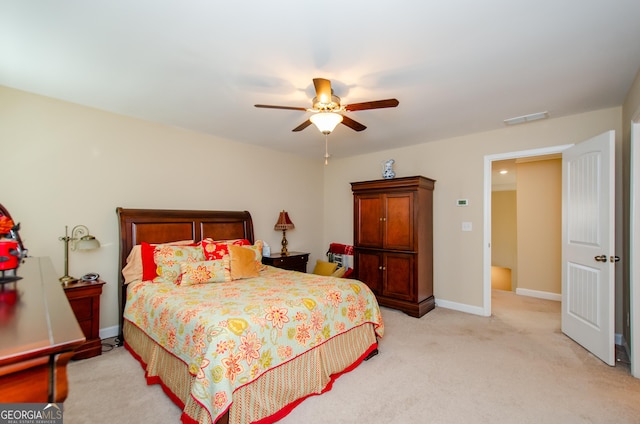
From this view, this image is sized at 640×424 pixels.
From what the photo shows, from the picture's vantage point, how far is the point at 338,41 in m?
1.95

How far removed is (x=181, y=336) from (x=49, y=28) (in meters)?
2.15

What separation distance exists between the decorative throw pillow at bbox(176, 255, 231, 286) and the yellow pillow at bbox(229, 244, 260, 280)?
0.24 feet

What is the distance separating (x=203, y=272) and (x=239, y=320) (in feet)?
4.00

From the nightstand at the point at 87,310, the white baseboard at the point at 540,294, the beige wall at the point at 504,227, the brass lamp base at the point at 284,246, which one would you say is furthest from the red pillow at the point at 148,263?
the beige wall at the point at 504,227

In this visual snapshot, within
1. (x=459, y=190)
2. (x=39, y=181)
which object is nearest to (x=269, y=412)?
(x=39, y=181)

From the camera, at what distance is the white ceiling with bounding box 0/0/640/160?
66.4 inches

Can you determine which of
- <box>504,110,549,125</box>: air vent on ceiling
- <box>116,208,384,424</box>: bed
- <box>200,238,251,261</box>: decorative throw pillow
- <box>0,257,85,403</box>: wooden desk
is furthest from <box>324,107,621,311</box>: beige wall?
<box>0,257,85,403</box>: wooden desk

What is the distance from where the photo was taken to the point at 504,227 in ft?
24.2

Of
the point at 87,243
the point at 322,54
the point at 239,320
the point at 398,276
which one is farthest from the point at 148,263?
the point at 398,276

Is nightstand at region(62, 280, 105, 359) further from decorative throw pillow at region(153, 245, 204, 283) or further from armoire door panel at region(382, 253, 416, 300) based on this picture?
armoire door panel at region(382, 253, 416, 300)

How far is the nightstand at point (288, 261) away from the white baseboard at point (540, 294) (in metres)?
3.83

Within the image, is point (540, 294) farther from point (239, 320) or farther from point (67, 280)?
point (67, 280)

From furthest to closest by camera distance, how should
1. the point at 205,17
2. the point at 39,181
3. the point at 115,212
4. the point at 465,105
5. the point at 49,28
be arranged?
the point at 115,212
the point at 465,105
the point at 39,181
the point at 49,28
the point at 205,17

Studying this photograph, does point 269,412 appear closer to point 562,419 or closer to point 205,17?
point 562,419
